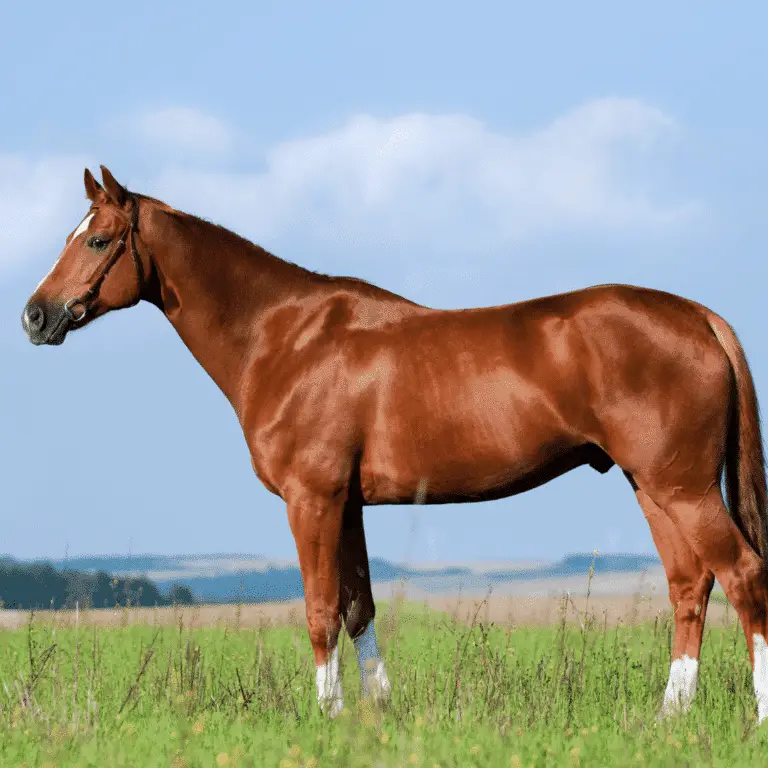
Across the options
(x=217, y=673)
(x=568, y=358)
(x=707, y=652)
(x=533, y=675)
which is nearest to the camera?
(x=568, y=358)

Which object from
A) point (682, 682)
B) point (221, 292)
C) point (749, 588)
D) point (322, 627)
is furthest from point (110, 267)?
point (682, 682)

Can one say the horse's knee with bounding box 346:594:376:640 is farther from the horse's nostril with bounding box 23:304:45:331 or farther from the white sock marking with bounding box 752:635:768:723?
the horse's nostril with bounding box 23:304:45:331

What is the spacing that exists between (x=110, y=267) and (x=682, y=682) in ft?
15.8

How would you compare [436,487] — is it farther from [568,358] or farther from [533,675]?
[533,675]

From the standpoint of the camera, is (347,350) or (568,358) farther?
(347,350)

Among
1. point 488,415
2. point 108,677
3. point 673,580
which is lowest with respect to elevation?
point 108,677

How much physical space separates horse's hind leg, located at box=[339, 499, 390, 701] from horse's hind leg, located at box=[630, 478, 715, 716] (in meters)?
1.94

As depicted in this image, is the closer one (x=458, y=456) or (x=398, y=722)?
(x=398, y=722)

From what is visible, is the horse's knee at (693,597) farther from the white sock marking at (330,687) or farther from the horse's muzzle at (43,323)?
the horse's muzzle at (43,323)

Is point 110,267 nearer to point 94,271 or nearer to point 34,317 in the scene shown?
point 94,271

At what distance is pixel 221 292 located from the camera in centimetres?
709

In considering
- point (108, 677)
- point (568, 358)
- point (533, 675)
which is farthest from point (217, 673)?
point (568, 358)

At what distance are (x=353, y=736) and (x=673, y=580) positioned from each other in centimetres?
280

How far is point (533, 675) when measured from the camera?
26.2ft
